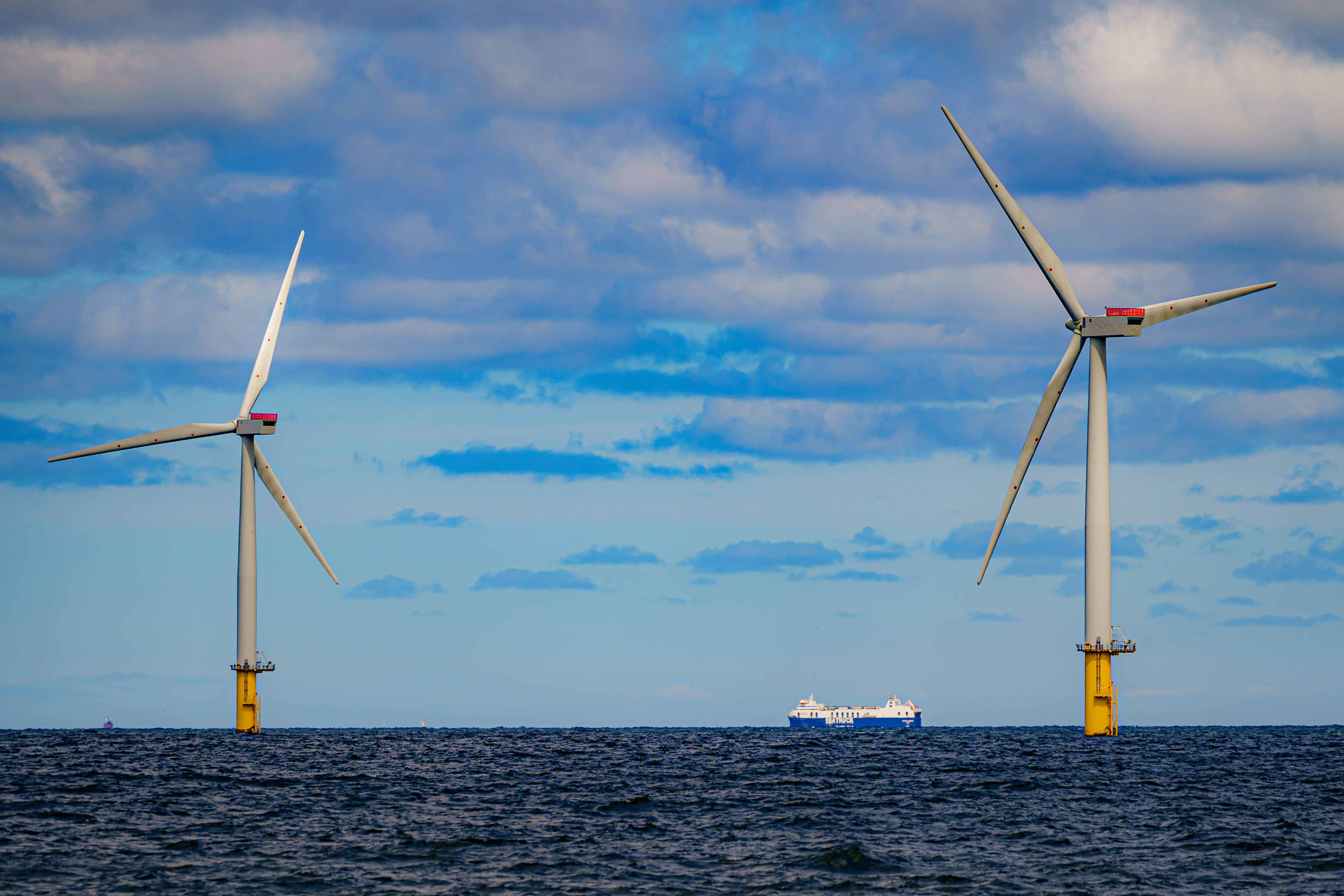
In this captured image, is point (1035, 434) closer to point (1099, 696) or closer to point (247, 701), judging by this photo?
point (1099, 696)

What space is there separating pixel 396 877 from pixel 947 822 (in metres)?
28.2

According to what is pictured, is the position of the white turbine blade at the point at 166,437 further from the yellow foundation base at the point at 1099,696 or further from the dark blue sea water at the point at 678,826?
the yellow foundation base at the point at 1099,696

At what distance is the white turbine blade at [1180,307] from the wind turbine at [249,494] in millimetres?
90440

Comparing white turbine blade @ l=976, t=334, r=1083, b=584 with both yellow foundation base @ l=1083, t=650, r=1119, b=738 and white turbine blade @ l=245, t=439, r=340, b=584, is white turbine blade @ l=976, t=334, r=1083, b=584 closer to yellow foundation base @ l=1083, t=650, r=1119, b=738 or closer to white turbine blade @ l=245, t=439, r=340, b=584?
yellow foundation base @ l=1083, t=650, r=1119, b=738

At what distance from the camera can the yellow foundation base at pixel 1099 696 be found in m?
113

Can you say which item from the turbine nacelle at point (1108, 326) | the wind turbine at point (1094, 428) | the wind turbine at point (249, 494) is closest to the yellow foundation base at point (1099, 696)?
the wind turbine at point (1094, 428)

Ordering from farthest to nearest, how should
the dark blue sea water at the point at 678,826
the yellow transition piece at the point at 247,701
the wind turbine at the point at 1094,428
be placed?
the yellow transition piece at the point at 247,701
the wind turbine at the point at 1094,428
the dark blue sea water at the point at 678,826

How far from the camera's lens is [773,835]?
5781 centimetres

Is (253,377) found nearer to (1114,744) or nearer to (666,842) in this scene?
(1114,744)

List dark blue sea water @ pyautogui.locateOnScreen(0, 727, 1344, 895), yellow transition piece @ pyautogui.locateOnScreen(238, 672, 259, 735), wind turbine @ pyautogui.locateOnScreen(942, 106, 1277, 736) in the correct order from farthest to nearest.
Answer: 1. yellow transition piece @ pyautogui.locateOnScreen(238, 672, 259, 735)
2. wind turbine @ pyautogui.locateOnScreen(942, 106, 1277, 736)
3. dark blue sea water @ pyautogui.locateOnScreen(0, 727, 1344, 895)

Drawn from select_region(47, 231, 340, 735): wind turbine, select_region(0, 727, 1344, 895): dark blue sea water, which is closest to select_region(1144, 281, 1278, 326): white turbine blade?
select_region(0, 727, 1344, 895): dark blue sea water

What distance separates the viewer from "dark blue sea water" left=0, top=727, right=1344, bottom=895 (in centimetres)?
4653

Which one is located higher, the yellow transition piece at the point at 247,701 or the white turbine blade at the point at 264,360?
the white turbine blade at the point at 264,360

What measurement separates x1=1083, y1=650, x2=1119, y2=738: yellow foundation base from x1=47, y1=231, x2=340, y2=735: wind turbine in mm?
81437
